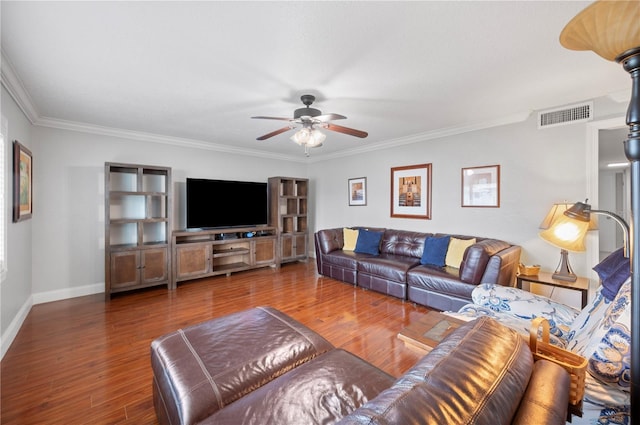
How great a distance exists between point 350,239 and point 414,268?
1438 millimetres

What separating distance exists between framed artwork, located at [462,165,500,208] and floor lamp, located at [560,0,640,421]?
3383 millimetres

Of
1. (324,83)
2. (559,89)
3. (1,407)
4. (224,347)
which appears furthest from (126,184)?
(559,89)

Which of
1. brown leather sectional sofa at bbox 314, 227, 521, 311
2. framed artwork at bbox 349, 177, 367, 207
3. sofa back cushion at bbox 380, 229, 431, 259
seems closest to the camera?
brown leather sectional sofa at bbox 314, 227, 521, 311

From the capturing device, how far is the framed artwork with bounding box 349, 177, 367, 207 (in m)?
5.36

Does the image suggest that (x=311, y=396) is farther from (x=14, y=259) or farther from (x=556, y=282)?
(x=14, y=259)

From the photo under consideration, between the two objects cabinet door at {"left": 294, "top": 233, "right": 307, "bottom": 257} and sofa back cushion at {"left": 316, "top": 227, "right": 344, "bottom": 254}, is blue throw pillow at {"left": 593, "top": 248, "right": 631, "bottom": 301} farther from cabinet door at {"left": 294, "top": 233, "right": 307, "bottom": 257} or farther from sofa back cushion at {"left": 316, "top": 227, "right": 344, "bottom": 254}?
cabinet door at {"left": 294, "top": 233, "right": 307, "bottom": 257}

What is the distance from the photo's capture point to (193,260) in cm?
437

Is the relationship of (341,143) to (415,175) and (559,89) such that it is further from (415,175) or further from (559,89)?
(559,89)

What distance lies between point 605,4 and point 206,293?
170 inches

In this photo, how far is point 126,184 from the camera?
4109 millimetres

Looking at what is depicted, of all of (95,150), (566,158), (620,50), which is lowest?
(620,50)

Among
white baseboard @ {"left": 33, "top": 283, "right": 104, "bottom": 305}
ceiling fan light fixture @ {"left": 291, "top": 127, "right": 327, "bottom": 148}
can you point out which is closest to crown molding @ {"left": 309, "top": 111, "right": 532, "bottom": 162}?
ceiling fan light fixture @ {"left": 291, "top": 127, "right": 327, "bottom": 148}

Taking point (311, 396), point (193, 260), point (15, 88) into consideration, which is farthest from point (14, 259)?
point (311, 396)

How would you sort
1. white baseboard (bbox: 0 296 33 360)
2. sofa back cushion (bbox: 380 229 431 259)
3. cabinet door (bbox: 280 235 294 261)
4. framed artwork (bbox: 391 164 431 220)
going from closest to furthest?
white baseboard (bbox: 0 296 33 360) < sofa back cushion (bbox: 380 229 431 259) < framed artwork (bbox: 391 164 431 220) < cabinet door (bbox: 280 235 294 261)
